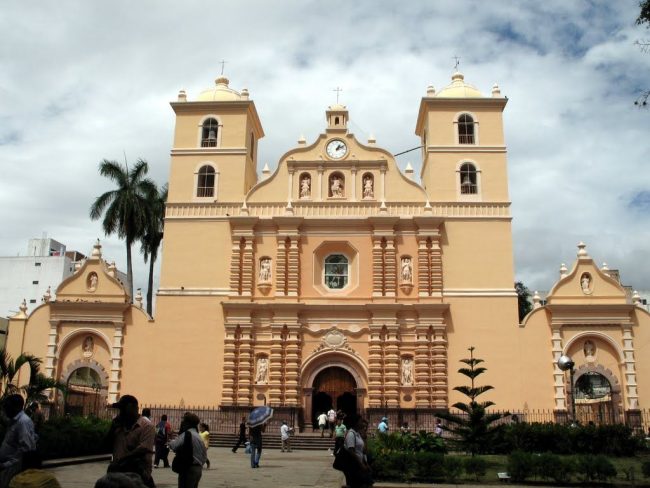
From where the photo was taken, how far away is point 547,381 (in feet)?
89.9

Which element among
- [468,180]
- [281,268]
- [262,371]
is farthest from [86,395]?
[468,180]

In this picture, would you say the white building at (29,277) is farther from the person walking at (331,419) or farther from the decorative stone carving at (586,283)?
the decorative stone carving at (586,283)

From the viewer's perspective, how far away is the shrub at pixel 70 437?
54.8 feet

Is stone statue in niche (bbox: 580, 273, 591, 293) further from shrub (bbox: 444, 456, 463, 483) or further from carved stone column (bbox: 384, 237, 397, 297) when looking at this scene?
shrub (bbox: 444, 456, 463, 483)

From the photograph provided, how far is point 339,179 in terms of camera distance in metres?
30.4

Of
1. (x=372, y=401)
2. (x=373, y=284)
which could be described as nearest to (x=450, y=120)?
(x=373, y=284)

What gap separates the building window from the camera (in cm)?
2955

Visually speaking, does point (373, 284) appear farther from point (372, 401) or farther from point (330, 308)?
point (372, 401)

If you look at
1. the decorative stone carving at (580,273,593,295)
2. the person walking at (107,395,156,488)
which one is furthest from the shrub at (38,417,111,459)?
the decorative stone carving at (580,273,593,295)

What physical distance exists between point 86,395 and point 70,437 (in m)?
12.0

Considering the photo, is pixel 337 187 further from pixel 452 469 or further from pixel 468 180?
pixel 452 469

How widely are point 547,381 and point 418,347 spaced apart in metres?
5.26

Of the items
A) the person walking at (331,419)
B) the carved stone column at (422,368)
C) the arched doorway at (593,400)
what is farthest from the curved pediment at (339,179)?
the arched doorway at (593,400)

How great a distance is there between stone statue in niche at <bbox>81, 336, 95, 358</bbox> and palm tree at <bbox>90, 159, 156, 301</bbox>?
521cm
